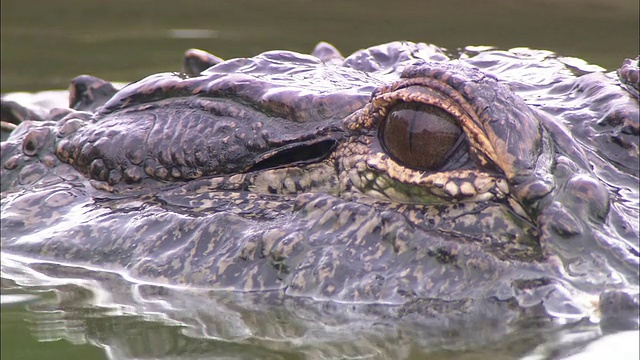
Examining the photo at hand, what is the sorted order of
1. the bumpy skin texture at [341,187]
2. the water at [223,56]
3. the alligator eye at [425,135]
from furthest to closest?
the alligator eye at [425,135] → the bumpy skin texture at [341,187] → the water at [223,56]

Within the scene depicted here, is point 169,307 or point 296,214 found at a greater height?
point 296,214

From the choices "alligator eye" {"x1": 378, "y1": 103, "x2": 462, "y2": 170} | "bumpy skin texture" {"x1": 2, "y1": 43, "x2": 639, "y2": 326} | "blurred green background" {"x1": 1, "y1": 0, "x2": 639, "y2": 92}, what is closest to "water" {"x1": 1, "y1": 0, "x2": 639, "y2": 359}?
"blurred green background" {"x1": 1, "y1": 0, "x2": 639, "y2": 92}

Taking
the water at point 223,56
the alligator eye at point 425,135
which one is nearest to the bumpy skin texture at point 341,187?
the alligator eye at point 425,135

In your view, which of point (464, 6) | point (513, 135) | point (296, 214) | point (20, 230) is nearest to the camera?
point (513, 135)

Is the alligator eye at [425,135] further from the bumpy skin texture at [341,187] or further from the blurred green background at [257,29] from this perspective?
the blurred green background at [257,29]

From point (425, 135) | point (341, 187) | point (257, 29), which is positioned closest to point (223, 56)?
point (257, 29)

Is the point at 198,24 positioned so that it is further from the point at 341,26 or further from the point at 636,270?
the point at 636,270

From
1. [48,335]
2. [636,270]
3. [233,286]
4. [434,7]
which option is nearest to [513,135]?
[636,270]
